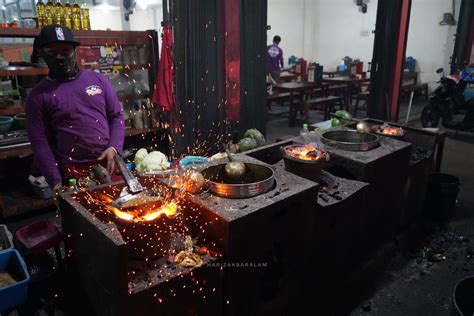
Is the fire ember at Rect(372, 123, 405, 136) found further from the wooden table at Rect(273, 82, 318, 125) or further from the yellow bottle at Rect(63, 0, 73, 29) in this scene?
the wooden table at Rect(273, 82, 318, 125)

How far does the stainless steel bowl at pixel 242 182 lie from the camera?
2395 mm

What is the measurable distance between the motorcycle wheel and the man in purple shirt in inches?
323

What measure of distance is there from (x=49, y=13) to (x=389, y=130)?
4359 millimetres

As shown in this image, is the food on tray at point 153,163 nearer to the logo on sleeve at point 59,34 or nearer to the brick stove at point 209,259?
the brick stove at point 209,259

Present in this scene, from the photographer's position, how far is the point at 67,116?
2973 millimetres

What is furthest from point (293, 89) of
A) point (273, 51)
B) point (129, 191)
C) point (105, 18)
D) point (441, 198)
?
point (105, 18)

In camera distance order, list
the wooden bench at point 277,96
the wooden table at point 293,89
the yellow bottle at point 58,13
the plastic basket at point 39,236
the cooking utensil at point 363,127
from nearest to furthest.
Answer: the plastic basket at point 39,236 < the cooking utensil at point 363,127 < the yellow bottle at point 58,13 < the wooden table at point 293,89 < the wooden bench at point 277,96

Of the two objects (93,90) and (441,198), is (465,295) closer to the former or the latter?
(441,198)

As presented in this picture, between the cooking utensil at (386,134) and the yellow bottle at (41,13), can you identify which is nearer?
the cooking utensil at (386,134)

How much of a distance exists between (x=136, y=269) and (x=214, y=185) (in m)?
0.73

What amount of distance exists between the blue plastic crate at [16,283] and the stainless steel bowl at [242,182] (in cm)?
134

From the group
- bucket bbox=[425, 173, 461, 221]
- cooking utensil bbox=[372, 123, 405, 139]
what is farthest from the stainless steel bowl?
bucket bbox=[425, 173, 461, 221]

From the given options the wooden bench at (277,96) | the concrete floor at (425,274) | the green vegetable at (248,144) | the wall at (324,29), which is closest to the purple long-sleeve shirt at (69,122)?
the green vegetable at (248,144)

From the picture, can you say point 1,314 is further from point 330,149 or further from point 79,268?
point 330,149
